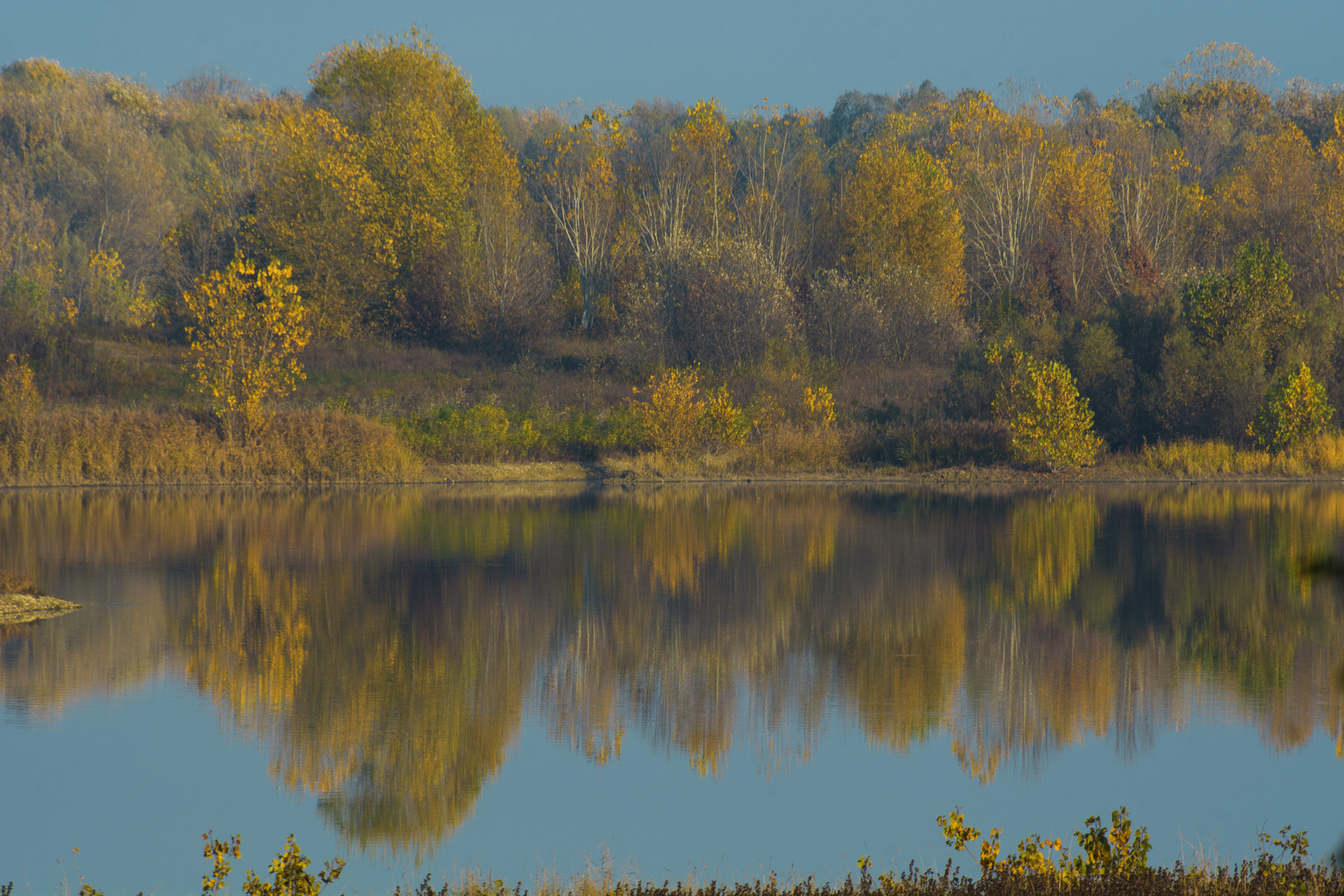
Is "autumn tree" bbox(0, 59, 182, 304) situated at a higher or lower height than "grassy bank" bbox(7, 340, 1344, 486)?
higher

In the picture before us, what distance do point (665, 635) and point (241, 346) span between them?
93.4 ft

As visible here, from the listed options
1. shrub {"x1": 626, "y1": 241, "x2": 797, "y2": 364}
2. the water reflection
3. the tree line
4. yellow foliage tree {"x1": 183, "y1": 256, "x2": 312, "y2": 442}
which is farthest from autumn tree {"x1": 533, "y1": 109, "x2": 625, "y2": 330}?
the water reflection

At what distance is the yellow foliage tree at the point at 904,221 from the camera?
195 feet

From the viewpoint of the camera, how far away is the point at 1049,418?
3997 centimetres

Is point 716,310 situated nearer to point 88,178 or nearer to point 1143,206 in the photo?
point 1143,206

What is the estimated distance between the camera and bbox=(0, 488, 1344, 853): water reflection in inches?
440

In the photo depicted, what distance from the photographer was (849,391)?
159 ft

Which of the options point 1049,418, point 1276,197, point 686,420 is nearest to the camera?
point 1049,418

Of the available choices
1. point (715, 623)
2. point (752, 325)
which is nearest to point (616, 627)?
point (715, 623)

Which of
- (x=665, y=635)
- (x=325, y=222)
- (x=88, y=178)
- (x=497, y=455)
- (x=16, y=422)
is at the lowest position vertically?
(x=665, y=635)

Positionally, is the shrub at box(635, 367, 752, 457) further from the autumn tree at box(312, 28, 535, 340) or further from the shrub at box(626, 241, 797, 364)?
the autumn tree at box(312, 28, 535, 340)

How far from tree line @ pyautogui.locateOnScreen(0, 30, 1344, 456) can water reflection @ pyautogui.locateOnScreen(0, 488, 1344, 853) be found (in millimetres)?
16450


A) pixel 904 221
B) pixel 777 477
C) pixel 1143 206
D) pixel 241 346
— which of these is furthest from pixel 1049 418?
pixel 1143 206

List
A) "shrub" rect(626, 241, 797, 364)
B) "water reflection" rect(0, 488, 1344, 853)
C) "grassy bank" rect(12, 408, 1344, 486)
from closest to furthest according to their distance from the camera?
"water reflection" rect(0, 488, 1344, 853)
"grassy bank" rect(12, 408, 1344, 486)
"shrub" rect(626, 241, 797, 364)
